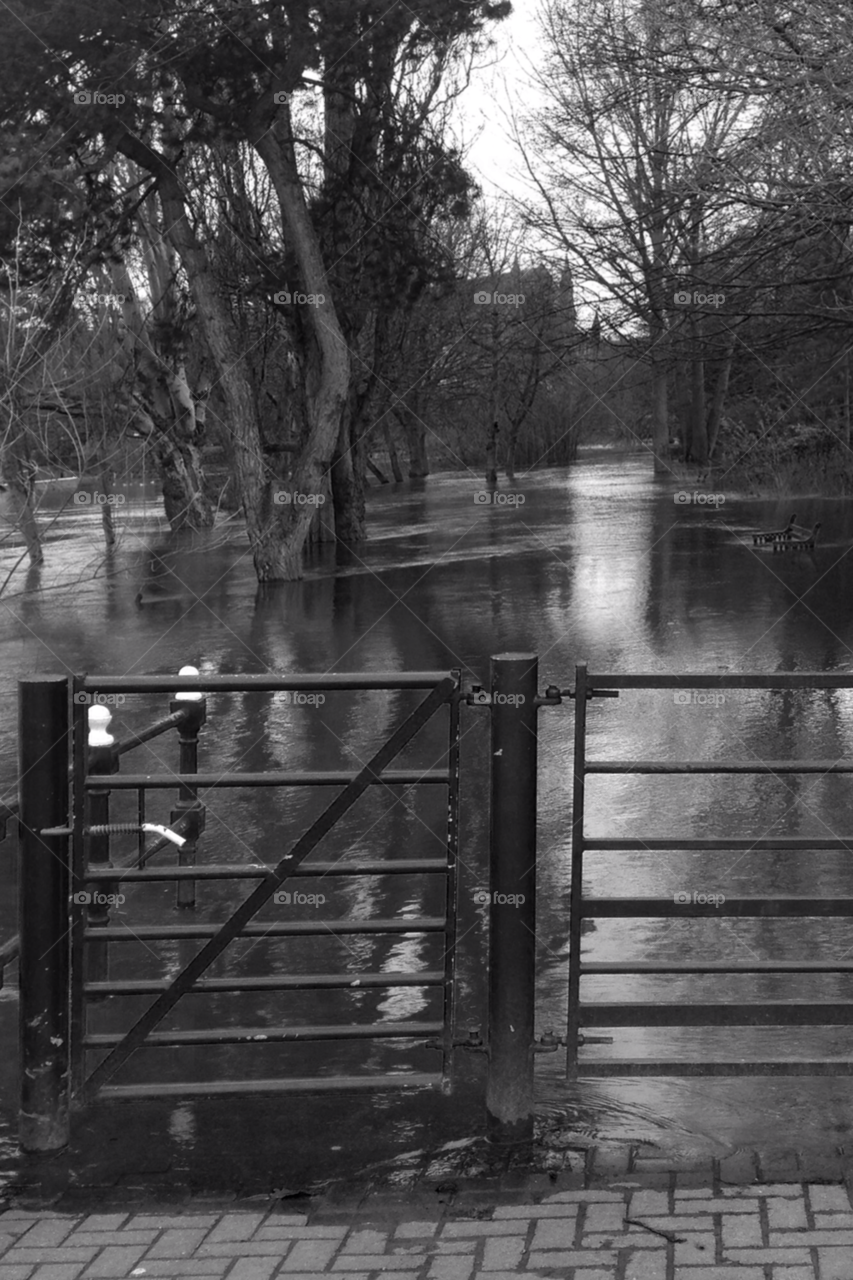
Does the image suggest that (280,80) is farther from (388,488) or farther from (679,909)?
(388,488)

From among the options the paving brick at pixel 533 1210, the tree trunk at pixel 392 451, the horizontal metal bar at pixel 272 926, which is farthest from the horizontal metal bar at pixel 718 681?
the tree trunk at pixel 392 451

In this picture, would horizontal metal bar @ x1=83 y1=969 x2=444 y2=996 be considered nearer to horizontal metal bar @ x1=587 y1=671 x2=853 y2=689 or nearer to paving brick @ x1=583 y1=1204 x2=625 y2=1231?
paving brick @ x1=583 y1=1204 x2=625 y2=1231

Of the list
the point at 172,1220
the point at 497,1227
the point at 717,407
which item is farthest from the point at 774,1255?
the point at 717,407

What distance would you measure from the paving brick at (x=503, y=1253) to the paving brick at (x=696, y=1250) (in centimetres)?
37

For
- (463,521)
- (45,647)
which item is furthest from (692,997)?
(463,521)

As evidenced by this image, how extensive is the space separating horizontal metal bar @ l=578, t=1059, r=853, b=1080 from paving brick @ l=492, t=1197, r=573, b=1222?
0.51 meters

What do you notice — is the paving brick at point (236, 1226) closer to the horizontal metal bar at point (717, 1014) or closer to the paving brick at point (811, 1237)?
the horizontal metal bar at point (717, 1014)

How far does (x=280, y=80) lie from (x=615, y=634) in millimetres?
10309

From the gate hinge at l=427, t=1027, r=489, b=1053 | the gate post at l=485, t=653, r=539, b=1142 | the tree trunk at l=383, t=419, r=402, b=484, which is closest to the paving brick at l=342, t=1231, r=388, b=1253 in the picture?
→ the gate post at l=485, t=653, r=539, b=1142

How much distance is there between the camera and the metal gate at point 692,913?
443 cm

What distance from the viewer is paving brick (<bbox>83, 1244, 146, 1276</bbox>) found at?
12.4 ft

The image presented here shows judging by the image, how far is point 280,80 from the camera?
2238cm

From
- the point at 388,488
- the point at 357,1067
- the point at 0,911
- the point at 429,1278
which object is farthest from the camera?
the point at 388,488

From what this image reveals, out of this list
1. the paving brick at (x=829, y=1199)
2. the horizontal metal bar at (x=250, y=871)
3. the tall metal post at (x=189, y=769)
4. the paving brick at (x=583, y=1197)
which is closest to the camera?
the paving brick at (x=829, y=1199)
